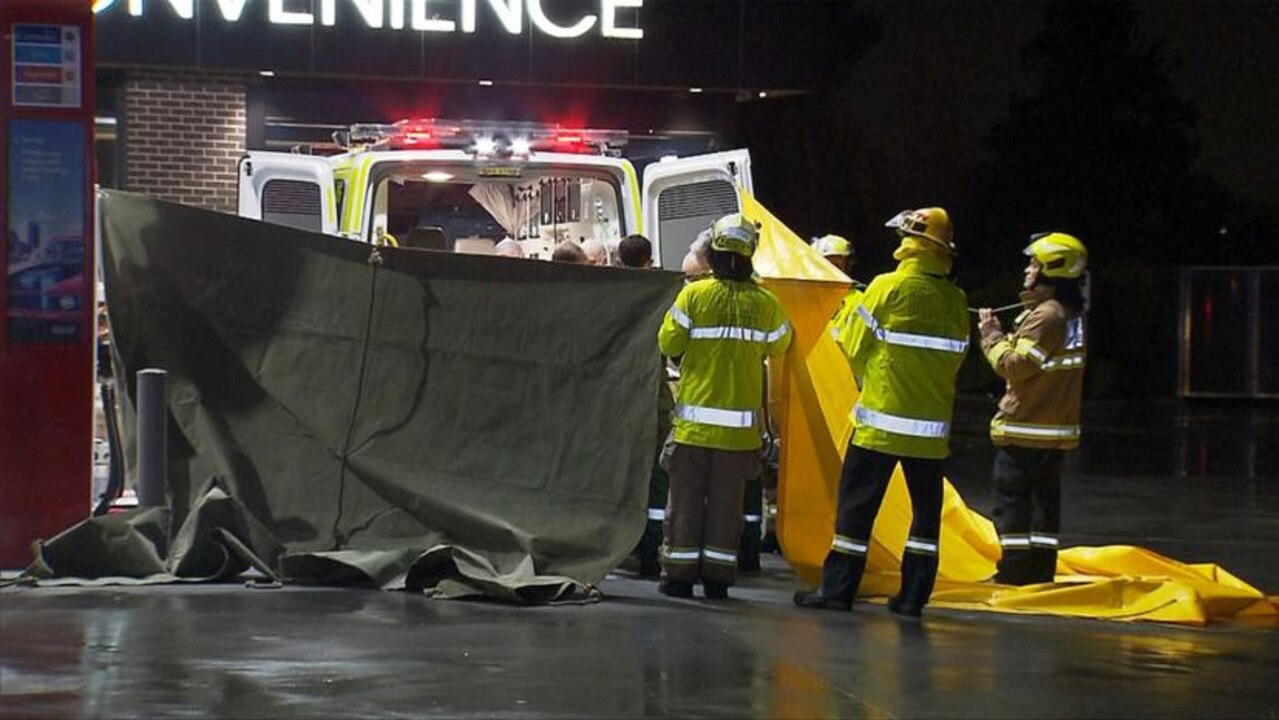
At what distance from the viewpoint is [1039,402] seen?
32.5ft

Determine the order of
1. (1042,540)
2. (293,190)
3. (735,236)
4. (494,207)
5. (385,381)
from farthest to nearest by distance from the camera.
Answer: (494,207) → (293,190) → (1042,540) → (385,381) → (735,236)

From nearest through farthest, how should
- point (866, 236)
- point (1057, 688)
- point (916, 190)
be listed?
point (1057, 688) → point (866, 236) → point (916, 190)

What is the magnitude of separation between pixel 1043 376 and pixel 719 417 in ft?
5.82

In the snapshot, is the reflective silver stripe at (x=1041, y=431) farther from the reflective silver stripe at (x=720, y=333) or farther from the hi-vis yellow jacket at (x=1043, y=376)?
the reflective silver stripe at (x=720, y=333)

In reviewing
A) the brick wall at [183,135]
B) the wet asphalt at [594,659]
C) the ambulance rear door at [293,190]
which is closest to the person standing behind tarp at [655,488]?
the wet asphalt at [594,659]

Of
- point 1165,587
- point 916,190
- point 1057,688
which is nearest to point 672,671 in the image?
point 1057,688

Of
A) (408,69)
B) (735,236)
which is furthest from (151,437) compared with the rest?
(408,69)

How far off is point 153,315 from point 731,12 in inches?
459

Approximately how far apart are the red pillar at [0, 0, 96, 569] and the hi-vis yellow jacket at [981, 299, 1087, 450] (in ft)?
15.1

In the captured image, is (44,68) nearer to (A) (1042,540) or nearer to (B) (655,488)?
(B) (655,488)

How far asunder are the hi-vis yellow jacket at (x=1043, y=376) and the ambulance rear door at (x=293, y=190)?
476cm

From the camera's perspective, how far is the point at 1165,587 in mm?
9484

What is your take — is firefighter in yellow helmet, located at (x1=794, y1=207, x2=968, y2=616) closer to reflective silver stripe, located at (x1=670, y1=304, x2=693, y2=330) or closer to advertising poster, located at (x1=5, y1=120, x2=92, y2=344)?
reflective silver stripe, located at (x1=670, y1=304, x2=693, y2=330)

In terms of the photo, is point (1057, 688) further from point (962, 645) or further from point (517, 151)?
point (517, 151)
